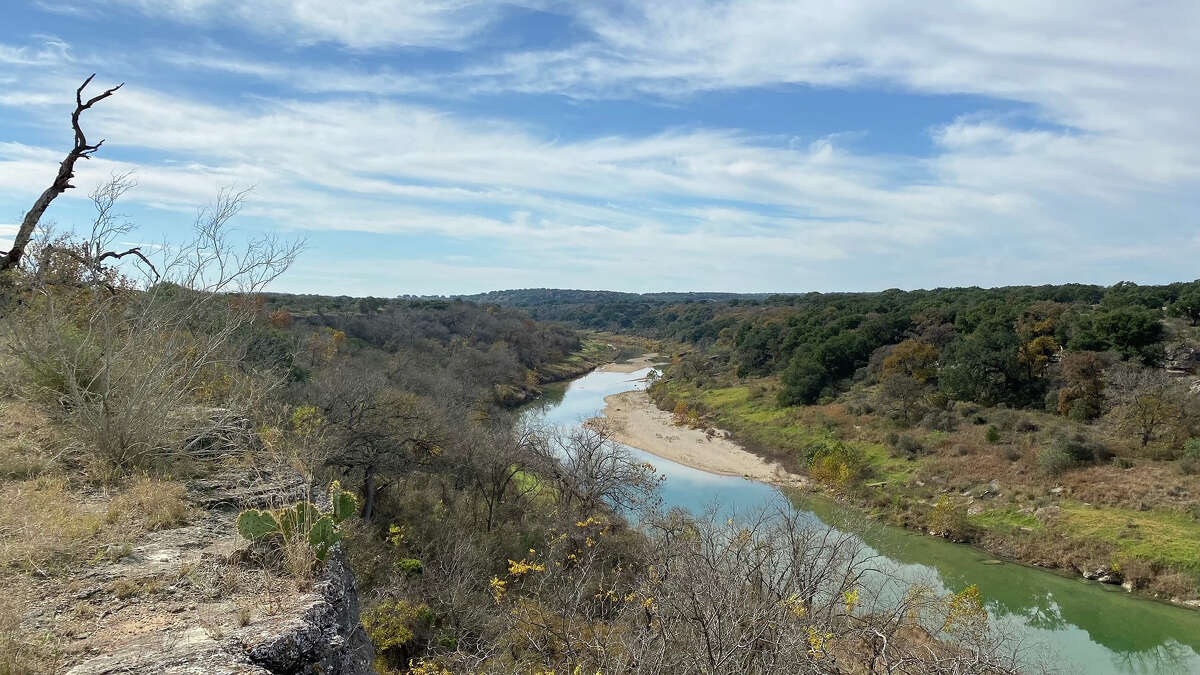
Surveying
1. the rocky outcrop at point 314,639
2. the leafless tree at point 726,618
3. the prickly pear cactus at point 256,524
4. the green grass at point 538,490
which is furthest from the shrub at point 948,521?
the prickly pear cactus at point 256,524

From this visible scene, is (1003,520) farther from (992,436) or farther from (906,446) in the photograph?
(906,446)

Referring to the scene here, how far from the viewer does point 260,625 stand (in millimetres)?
3768

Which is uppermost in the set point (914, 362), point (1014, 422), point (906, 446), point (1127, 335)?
point (1127, 335)

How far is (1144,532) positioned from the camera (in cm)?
2089

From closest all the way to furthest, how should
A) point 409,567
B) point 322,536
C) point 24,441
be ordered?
1. point 322,536
2. point 24,441
3. point 409,567

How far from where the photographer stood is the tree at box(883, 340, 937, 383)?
123 feet

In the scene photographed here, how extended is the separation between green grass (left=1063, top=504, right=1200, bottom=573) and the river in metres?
1.69

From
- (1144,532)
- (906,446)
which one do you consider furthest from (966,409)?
(1144,532)

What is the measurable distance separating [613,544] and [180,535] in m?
13.9

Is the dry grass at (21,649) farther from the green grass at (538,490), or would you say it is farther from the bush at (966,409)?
the bush at (966,409)

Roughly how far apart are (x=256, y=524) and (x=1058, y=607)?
22263 mm

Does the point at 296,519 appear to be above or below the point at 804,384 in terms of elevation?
above

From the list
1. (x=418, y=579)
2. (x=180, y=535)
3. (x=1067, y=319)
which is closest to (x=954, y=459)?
(x=1067, y=319)

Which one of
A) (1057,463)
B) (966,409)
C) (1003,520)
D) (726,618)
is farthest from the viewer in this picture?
(966,409)
